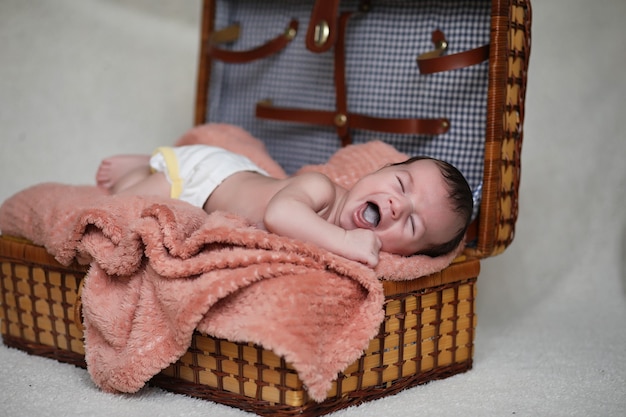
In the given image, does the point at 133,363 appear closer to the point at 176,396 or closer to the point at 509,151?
the point at 176,396

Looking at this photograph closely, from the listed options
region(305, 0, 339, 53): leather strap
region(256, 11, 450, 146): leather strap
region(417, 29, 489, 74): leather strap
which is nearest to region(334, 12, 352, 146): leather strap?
region(256, 11, 450, 146): leather strap

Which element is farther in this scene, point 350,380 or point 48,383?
point 48,383

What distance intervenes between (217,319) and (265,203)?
424mm

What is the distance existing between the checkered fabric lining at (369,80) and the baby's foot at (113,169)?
1.46 feet

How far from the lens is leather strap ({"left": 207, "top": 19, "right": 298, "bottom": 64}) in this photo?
261 cm

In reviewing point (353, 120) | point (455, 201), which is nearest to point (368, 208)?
point (455, 201)

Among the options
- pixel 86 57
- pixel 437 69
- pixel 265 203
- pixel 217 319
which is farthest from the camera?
pixel 86 57

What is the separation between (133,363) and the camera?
5.46ft

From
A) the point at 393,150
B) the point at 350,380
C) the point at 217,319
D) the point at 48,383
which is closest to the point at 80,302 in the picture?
the point at 48,383

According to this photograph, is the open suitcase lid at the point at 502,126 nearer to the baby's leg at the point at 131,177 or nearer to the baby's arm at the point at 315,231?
the baby's arm at the point at 315,231

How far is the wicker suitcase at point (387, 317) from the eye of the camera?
1647mm

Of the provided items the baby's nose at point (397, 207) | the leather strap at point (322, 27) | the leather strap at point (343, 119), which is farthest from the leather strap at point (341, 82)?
the baby's nose at point (397, 207)

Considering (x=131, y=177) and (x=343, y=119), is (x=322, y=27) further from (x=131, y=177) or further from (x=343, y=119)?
(x=131, y=177)

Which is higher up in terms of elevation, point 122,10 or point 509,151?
point 122,10
